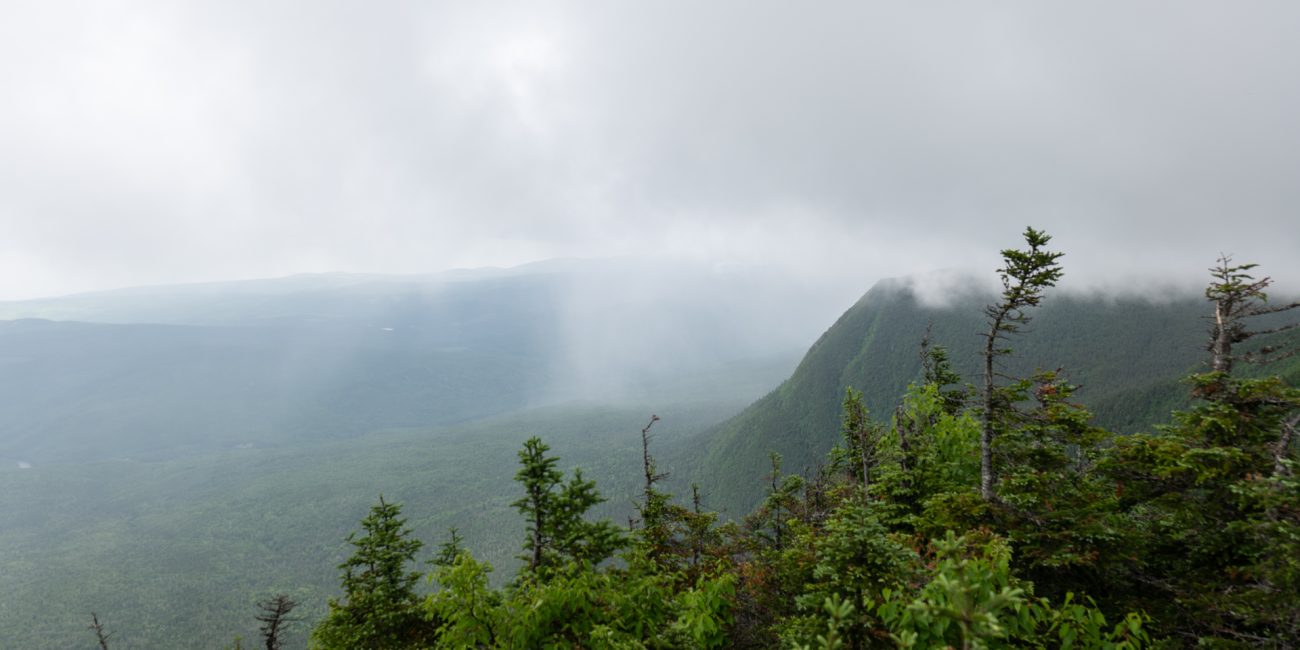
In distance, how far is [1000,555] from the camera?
34.6 ft

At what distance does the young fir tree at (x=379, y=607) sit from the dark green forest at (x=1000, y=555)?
129mm

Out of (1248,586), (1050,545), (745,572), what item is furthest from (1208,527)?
(745,572)

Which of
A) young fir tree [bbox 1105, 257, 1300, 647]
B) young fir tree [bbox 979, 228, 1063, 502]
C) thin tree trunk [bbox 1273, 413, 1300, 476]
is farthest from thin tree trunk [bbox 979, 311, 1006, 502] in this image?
thin tree trunk [bbox 1273, 413, 1300, 476]

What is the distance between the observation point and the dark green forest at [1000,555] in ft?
28.9

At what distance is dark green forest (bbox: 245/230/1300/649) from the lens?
8.82 meters

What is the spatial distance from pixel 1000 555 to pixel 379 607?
23.7 metres

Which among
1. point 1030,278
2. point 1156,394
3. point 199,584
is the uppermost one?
point 1030,278

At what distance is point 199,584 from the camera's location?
188500 mm

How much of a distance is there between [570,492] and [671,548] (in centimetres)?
1040

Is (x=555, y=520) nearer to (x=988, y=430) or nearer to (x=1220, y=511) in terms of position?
(x=988, y=430)

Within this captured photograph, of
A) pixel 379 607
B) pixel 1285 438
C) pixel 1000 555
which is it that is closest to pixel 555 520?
pixel 1000 555

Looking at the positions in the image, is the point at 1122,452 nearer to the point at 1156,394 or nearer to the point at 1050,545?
the point at 1050,545

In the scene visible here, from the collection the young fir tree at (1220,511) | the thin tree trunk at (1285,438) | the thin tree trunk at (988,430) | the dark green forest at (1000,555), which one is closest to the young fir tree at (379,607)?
the dark green forest at (1000,555)

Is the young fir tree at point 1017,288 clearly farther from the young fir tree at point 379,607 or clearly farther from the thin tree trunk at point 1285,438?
the young fir tree at point 379,607
